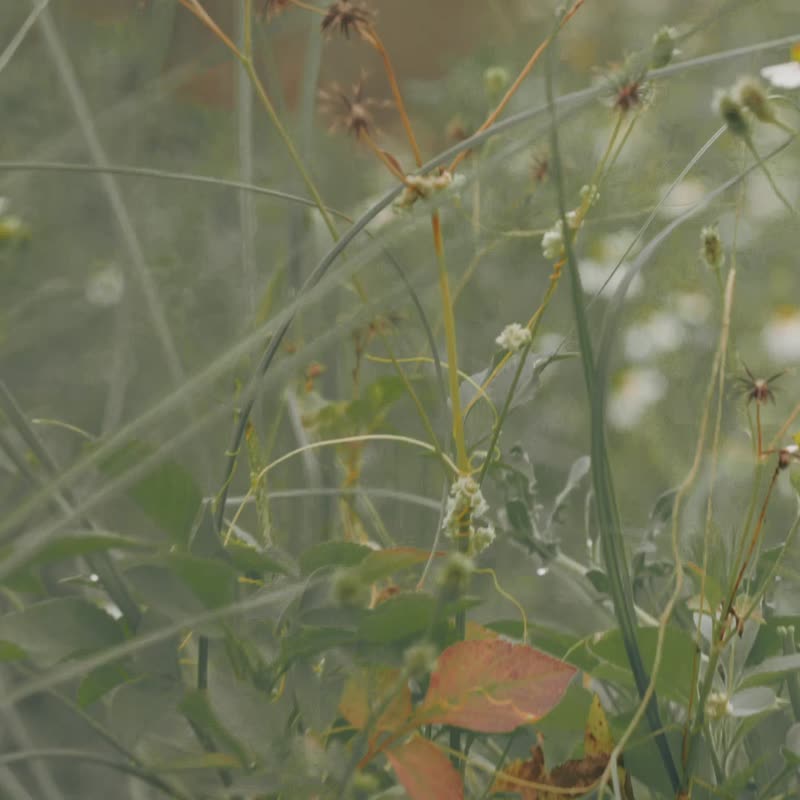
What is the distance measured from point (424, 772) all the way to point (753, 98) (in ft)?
0.51

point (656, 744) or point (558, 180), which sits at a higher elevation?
point (558, 180)

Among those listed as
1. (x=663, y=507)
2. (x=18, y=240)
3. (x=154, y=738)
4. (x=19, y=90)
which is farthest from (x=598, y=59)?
(x=154, y=738)

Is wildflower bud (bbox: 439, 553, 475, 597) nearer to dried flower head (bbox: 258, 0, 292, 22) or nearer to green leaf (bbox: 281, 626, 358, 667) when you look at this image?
green leaf (bbox: 281, 626, 358, 667)

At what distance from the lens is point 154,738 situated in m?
0.27

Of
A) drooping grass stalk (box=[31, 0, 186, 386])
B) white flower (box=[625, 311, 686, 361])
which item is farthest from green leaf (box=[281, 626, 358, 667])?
white flower (box=[625, 311, 686, 361])

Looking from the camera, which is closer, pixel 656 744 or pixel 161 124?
pixel 656 744

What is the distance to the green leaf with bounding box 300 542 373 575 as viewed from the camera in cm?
27

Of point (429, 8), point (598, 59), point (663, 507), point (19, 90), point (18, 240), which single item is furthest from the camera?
point (429, 8)

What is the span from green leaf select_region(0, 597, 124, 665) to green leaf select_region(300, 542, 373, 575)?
0.04 meters

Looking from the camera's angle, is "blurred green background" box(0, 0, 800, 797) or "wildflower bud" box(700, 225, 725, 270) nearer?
"wildflower bud" box(700, 225, 725, 270)

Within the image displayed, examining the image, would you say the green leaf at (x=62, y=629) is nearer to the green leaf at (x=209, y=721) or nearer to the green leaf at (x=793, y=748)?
the green leaf at (x=209, y=721)

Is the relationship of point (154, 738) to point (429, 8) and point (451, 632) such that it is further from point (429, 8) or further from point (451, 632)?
point (429, 8)

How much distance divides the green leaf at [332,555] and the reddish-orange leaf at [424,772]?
0.14 ft

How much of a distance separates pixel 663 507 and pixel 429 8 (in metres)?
1.44
